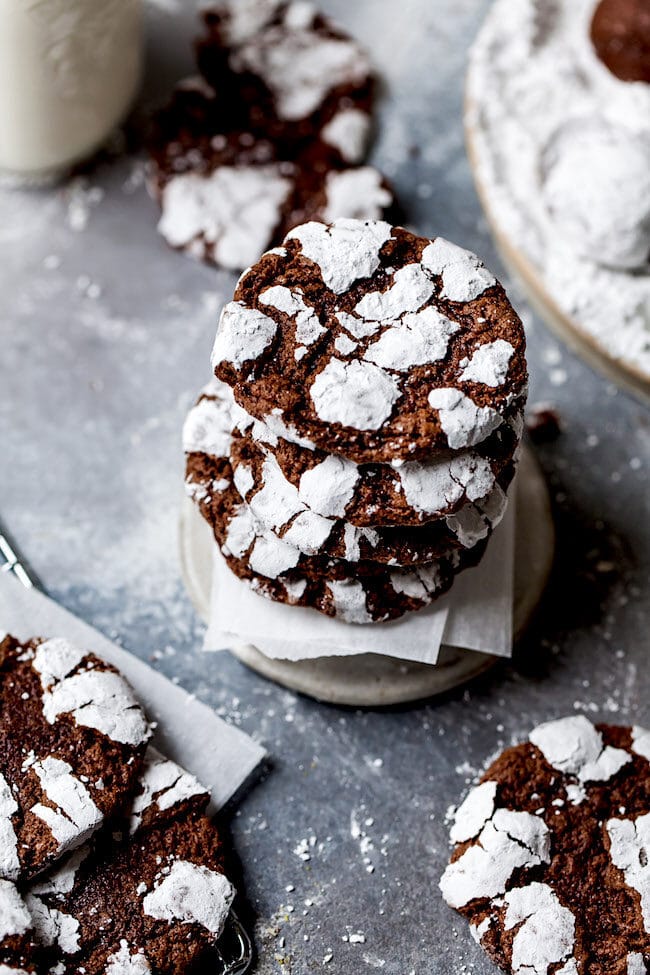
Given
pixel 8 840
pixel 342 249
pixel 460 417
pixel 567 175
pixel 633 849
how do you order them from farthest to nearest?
1. pixel 567 175
2. pixel 633 849
3. pixel 8 840
4. pixel 342 249
5. pixel 460 417

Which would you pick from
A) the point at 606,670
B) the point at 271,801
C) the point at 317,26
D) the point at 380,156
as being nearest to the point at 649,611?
the point at 606,670

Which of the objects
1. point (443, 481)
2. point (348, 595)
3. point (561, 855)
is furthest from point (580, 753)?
point (443, 481)

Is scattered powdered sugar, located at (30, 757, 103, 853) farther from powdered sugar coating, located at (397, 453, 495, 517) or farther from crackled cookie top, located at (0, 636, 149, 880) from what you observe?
powdered sugar coating, located at (397, 453, 495, 517)

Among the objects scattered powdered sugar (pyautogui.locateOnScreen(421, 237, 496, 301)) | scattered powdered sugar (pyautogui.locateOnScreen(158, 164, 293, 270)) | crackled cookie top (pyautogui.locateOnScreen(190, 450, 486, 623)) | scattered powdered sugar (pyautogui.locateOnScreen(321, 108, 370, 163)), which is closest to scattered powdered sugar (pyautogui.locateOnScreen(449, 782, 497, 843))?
crackled cookie top (pyautogui.locateOnScreen(190, 450, 486, 623))

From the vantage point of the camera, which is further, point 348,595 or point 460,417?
point 348,595

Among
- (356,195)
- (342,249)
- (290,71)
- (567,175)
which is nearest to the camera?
(342,249)

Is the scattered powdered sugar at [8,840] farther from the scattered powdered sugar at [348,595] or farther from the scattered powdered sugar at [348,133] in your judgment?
the scattered powdered sugar at [348,133]

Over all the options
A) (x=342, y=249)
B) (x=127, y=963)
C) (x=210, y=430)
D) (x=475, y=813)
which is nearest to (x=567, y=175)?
(x=342, y=249)

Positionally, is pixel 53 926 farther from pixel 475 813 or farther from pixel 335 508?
pixel 335 508

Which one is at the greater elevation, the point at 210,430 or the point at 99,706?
the point at 210,430

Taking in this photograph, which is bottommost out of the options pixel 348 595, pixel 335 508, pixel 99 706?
pixel 99 706
